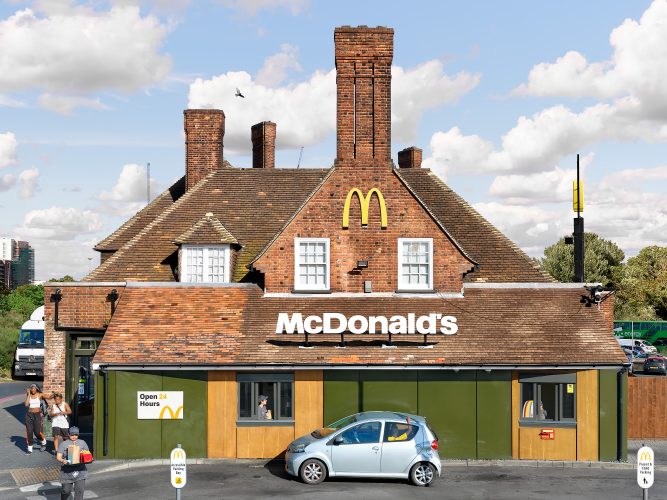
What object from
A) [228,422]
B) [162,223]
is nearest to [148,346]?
[228,422]

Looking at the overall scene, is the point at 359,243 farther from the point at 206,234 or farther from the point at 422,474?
the point at 422,474

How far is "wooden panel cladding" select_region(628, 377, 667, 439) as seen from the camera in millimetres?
26297

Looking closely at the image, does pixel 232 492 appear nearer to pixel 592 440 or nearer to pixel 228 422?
pixel 228 422

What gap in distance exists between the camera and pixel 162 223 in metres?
30.5

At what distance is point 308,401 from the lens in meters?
23.0

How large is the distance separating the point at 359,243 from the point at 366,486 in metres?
8.51

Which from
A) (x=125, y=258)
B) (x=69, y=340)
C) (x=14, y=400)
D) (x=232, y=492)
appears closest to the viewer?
(x=232, y=492)

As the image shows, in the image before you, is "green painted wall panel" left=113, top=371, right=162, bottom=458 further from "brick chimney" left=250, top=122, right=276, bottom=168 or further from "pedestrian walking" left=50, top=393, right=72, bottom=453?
"brick chimney" left=250, top=122, right=276, bottom=168

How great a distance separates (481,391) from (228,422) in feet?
24.6

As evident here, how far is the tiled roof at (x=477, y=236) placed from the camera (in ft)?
94.6

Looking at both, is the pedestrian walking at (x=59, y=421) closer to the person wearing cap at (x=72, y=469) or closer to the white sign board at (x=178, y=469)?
the person wearing cap at (x=72, y=469)

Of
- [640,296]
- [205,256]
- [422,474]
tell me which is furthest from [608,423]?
[640,296]

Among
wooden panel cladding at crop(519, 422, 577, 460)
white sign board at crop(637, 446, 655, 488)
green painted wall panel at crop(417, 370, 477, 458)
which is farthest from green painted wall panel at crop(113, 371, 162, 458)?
white sign board at crop(637, 446, 655, 488)

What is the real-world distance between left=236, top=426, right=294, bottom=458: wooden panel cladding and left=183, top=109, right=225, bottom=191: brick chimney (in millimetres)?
13795
